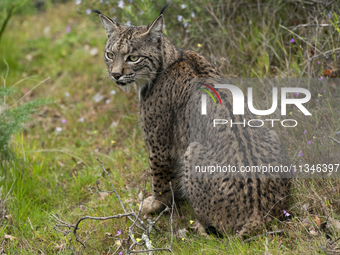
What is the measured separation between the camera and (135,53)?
13.6 feet

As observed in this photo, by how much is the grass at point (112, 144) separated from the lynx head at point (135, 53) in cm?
148

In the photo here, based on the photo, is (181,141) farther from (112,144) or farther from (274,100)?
(112,144)

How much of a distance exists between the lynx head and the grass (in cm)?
148

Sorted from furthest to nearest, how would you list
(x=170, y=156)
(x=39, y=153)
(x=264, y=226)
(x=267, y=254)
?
(x=39, y=153) → (x=170, y=156) → (x=264, y=226) → (x=267, y=254)

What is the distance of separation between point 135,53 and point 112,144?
2.23 m

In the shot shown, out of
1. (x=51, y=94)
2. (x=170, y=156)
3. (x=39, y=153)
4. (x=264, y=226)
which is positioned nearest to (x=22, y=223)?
(x=39, y=153)

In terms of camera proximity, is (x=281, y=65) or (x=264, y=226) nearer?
(x=264, y=226)

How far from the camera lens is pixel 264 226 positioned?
336 centimetres

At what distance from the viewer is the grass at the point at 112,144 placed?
3.63 m

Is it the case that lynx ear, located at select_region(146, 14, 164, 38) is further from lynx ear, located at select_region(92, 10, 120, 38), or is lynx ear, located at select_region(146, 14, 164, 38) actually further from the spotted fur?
lynx ear, located at select_region(92, 10, 120, 38)

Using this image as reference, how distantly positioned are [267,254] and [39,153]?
4.02 meters

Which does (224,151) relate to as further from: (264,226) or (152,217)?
(152,217)

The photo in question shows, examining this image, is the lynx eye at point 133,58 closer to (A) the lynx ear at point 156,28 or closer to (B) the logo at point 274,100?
(A) the lynx ear at point 156,28

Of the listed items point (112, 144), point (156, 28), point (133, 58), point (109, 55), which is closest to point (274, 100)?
point (156, 28)
